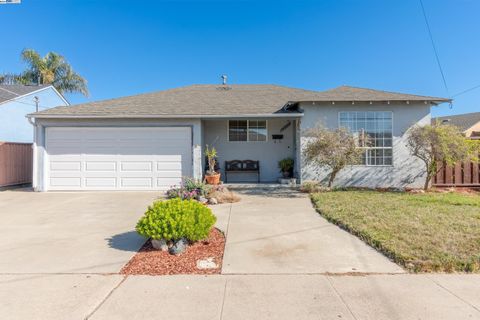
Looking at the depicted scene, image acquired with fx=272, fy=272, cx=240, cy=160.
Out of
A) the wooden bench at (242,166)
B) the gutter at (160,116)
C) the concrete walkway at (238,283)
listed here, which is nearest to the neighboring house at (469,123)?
the wooden bench at (242,166)

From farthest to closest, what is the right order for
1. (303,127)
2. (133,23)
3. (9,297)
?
(133,23)
(303,127)
(9,297)

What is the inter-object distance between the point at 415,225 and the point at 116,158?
Answer: 9.80 metres

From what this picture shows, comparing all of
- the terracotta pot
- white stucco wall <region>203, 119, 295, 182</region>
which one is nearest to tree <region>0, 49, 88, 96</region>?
white stucco wall <region>203, 119, 295, 182</region>

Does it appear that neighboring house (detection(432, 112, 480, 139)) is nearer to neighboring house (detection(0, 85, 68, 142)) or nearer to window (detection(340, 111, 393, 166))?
window (detection(340, 111, 393, 166))

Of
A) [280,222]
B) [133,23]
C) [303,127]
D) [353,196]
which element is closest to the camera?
[280,222]

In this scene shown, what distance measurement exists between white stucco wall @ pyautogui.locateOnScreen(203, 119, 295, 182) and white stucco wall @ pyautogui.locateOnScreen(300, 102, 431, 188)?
1.88 metres

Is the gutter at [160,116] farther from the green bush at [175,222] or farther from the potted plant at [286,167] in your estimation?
the green bush at [175,222]

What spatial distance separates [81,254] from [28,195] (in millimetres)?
7438

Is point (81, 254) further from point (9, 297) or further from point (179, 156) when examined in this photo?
point (179, 156)

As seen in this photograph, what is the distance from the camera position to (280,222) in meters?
5.80

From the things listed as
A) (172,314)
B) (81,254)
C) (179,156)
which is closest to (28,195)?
(179,156)

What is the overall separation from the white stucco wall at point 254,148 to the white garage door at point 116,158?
6.16ft

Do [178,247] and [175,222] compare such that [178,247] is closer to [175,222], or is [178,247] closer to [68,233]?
[175,222]

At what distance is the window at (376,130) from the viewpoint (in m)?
10.3
